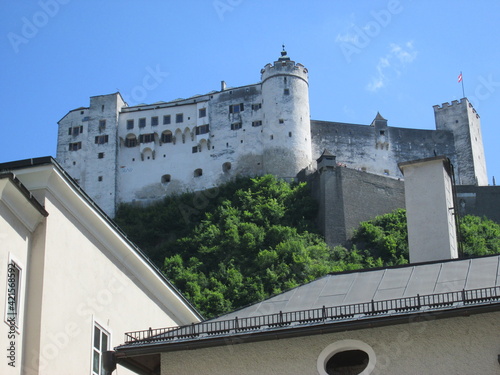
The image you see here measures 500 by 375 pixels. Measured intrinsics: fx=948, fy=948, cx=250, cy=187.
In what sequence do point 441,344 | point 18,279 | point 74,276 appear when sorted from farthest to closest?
1. point 74,276
2. point 18,279
3. point 441,344

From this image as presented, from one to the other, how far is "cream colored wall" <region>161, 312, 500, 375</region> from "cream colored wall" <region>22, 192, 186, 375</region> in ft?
8.03

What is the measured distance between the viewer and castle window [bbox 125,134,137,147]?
69.8 metres

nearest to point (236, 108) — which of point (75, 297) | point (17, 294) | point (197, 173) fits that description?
point (197, 173)

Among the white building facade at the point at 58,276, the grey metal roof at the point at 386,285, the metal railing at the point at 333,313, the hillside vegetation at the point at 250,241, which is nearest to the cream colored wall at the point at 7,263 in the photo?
the white building facade at the point at 58,276

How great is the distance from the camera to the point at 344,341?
10734 millimetres

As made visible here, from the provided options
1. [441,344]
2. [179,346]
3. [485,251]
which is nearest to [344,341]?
[441,344]

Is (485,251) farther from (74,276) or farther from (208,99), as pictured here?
(74,276)

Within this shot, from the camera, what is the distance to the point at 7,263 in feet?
40.6

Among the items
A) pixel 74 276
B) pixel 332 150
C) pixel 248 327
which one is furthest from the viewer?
pixel 332 150

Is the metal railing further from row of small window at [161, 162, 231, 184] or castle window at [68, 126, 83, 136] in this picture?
castle window at [68, 126, 83, 136]

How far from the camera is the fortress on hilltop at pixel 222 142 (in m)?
67.0

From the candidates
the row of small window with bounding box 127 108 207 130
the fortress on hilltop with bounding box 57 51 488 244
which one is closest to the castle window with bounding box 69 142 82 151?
the fortress on hilltop with bounding box 57 51 488 244

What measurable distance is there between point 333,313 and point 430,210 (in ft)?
13.6

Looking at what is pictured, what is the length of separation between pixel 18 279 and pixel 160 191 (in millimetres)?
55357
